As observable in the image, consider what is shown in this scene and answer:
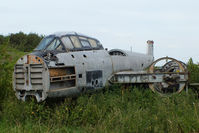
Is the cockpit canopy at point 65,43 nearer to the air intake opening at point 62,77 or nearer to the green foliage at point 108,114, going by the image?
the air intake opening at point 62,77

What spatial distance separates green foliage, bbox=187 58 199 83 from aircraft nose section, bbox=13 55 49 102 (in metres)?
6.82

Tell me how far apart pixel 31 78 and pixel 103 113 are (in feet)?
8.36

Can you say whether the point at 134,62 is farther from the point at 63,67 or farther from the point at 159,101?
the point at 63,67

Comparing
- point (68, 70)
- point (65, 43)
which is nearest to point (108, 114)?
point (68, 70)

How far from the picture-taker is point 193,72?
12234 millimetres

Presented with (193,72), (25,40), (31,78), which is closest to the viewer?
(31,78)

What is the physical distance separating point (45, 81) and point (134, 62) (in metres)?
5.30

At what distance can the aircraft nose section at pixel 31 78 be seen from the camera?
7809 mm

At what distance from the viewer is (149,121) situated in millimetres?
6883

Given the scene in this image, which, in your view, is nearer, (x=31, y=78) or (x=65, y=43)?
(x=31, y=78)

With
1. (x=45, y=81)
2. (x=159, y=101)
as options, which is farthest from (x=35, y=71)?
(x=159, y=101)

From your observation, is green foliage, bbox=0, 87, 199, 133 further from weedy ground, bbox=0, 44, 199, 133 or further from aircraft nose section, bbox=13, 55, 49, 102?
aircraft nose section, bbox=13, 55, 49, 102

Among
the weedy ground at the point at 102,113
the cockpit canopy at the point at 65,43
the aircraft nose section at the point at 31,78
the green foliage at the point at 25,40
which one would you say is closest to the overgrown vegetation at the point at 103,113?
the weedy ground at the point at 102,113

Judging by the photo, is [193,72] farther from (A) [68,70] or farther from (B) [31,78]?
(B) [31,78]
